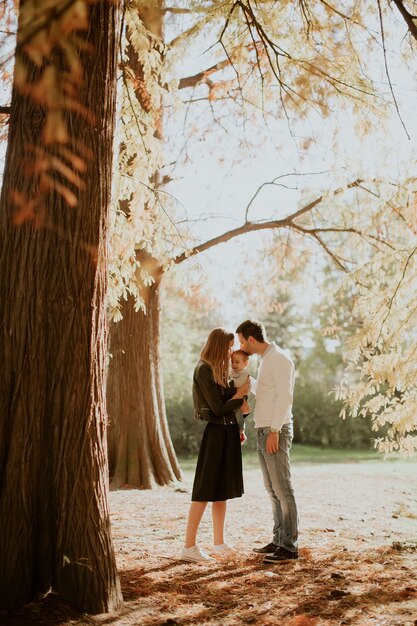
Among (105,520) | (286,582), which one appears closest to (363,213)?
(286,582)

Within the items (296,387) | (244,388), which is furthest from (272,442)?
(296,387)

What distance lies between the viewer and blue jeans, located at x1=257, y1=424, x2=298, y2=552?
539 cm

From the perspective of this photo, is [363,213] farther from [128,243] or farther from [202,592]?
[202,592]

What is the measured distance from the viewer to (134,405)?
1007cm

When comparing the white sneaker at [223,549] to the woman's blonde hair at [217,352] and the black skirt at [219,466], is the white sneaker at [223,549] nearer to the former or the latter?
the black skirt at [219,466]

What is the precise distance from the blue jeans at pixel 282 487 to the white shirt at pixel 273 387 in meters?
0.12

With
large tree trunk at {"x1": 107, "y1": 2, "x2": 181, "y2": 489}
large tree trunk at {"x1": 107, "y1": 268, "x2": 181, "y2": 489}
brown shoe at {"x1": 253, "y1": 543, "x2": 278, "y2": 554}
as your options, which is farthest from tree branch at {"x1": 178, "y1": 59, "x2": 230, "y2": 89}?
brown shoe at {"x1": 253, "y1": 543, "x2": 278, "y2": 554}

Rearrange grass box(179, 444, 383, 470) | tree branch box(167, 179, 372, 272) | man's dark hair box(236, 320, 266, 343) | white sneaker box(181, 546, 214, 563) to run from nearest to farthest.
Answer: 1. white sneaker box(181, 546, 214, 563)
2. man's dark hair box(236, 320, 266, 343)
3. tree branch box(167, 179, 372, 272)
4. grass box(179, 444, 383, 470)

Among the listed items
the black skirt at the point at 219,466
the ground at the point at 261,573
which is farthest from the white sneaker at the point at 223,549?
the black skirt at the point at 219,466

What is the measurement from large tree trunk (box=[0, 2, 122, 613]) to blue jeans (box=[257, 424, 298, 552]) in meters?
1.88

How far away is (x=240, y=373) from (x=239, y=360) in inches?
4.6

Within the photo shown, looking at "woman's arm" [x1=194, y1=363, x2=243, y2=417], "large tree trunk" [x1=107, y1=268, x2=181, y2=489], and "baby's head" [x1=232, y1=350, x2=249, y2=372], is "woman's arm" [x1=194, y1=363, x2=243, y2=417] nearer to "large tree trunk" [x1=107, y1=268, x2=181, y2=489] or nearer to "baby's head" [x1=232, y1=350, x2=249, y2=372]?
"baby's head" [x1=232, y1=350, x2=249, y2=372]

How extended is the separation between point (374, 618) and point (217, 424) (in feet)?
6.45

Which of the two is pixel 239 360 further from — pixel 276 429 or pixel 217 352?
pixel 276 429
